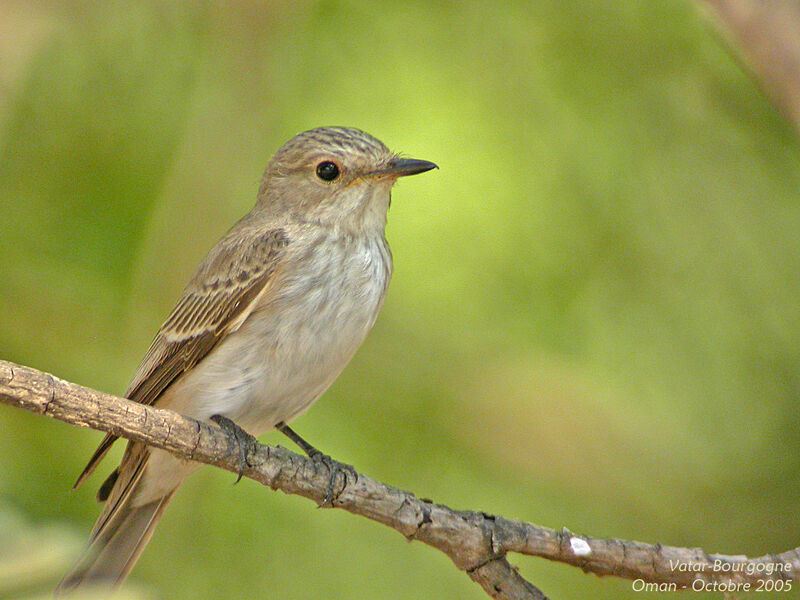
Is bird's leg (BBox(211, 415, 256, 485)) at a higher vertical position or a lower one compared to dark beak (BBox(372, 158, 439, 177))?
lower

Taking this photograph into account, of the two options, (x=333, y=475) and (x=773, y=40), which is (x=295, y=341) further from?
(x=773, y=40)

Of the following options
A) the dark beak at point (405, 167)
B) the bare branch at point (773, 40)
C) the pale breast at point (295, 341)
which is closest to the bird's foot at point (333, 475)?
the pale breast at point (295, 341)

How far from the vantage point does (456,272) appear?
2.96m

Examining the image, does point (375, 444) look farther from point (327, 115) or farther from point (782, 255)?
point (782, 255)

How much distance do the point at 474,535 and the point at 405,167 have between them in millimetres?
1090

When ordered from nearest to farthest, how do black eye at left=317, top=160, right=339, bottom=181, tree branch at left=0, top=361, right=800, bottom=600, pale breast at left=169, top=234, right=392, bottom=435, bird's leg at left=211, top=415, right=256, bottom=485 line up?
tree branch at left=0, top=361, right=800, bottom=600 → bird's leg at left=211, top=415, right=256, bottom=485 → pale breast at left=169, top=234, right=392, bottom=435 → black eye at left=317, top=160, right=339, bottom=181

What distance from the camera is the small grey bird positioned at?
8.66 feet

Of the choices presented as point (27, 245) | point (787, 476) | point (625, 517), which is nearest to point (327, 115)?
point (27, 245)

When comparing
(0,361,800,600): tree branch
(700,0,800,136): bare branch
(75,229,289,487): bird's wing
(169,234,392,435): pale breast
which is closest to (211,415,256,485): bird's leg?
(0,361,800,600): tree branch

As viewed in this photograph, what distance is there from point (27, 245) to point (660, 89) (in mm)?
2101

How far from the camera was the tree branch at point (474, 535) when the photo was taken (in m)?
2.03

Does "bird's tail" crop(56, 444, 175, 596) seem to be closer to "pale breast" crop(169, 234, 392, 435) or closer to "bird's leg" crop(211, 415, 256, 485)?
"pale breast" crop(169, 234, 392, 435)

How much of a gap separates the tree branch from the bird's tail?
0.61 meters

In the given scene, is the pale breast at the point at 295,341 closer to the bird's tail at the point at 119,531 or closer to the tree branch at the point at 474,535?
the bird's tail at the point at 119,531
